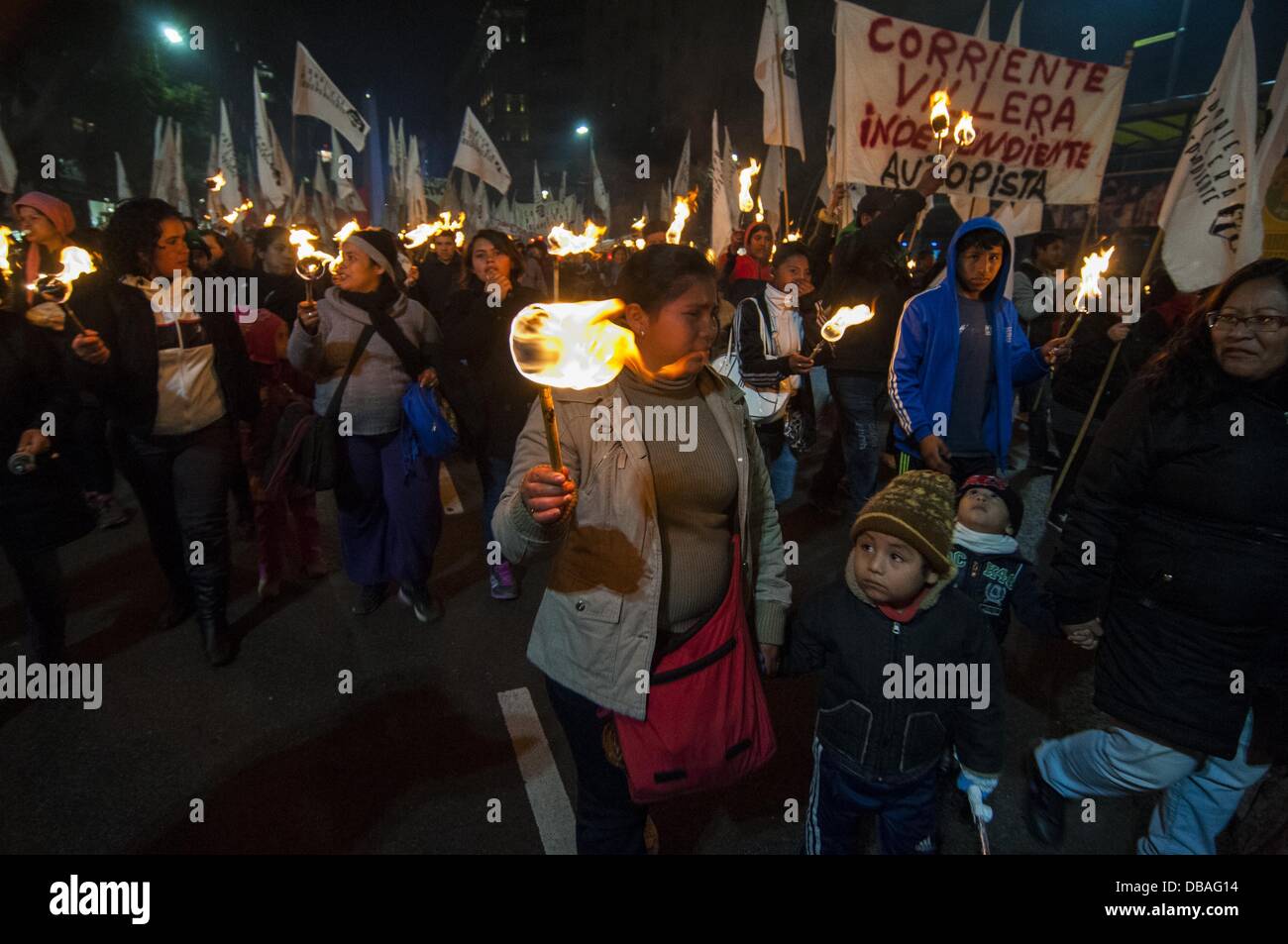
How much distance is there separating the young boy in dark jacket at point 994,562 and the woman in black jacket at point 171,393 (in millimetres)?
4198

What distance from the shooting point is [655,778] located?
2086 mm

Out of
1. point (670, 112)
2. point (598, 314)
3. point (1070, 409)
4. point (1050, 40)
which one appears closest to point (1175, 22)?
point (1050, 40)

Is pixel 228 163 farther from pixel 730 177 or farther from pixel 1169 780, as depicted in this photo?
pixel 1169 780

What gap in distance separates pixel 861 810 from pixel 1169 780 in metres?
1.17

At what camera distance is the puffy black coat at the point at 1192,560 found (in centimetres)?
228

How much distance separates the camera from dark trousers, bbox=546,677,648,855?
222 cm

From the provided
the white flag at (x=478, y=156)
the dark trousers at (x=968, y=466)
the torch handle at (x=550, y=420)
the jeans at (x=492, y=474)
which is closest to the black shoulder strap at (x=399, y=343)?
the jeans at (x=492, y=474)

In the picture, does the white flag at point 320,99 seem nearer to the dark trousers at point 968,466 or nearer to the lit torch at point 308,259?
the lit torch at point 308,259

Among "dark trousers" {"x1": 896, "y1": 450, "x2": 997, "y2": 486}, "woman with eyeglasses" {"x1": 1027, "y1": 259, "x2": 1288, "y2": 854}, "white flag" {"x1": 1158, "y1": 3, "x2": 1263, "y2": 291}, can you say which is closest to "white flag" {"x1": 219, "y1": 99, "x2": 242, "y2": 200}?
"dark trousers" {"x1": 896, "y1": 450, "x2": 997, "y2": 486}

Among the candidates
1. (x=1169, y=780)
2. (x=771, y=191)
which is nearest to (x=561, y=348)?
(x=1169, y=780)

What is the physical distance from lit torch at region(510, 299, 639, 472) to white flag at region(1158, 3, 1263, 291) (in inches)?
176

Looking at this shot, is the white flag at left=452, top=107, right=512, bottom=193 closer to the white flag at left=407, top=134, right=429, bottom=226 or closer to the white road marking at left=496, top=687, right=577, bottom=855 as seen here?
the white flag at left=407, top=134, right=429, bottom=226

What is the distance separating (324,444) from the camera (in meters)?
4.27

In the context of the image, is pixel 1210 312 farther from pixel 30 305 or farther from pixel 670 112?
pixel 670 112
